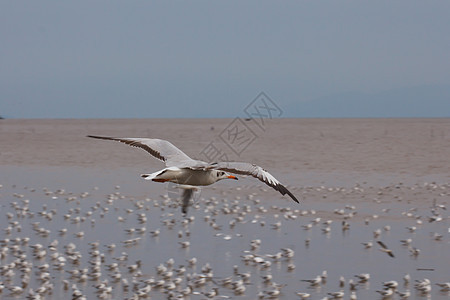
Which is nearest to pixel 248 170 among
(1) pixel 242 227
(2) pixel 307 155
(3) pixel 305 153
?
(1) pixel 242 227

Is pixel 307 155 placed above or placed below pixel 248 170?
above

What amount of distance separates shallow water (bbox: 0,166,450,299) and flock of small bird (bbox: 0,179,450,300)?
0.02 metres

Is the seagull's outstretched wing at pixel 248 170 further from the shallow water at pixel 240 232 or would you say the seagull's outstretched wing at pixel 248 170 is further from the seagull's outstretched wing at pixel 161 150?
the shallow water at pixel 240 232

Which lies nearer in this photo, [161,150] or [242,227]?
[161,150]

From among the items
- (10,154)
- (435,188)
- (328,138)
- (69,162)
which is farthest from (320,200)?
(328,138)

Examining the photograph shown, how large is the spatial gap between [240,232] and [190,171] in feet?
12.4

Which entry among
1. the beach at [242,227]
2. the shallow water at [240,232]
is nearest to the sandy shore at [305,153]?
the beach at [242,227]

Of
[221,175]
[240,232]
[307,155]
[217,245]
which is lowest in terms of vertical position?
[217,245]

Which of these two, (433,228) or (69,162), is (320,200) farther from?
(69,162)

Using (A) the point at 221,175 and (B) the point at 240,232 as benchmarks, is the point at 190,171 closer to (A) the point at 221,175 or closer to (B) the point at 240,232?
(A) the point at 221,175

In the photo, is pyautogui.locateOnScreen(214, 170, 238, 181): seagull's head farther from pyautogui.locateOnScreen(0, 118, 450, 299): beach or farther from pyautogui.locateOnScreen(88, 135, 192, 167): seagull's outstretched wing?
pyautogui.locateOnScreen(0, 118, 450, 299): beach

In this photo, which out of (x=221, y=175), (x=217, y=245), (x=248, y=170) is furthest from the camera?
(x=217, y=245)

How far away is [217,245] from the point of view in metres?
12.7

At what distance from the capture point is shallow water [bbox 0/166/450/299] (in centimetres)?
1040
